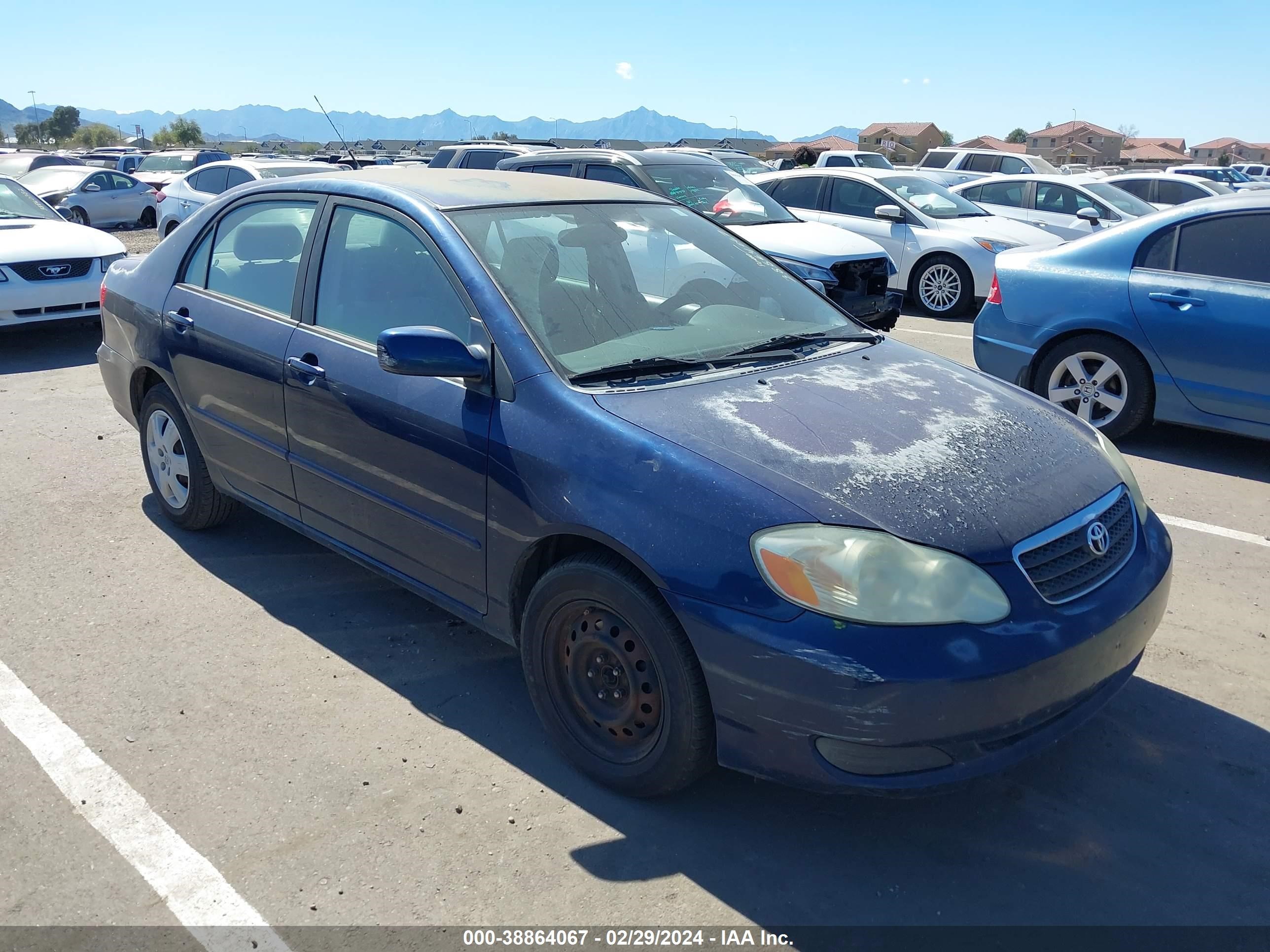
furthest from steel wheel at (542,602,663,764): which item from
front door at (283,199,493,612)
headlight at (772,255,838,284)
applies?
headlight at (772,255,838,284)

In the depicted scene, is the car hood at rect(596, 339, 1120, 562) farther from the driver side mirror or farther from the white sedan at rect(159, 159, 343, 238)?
the white sedan at rect(159, 159, 343, 238)

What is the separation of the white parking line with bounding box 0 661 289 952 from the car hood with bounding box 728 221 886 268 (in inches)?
280

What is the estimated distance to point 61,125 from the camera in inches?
3654

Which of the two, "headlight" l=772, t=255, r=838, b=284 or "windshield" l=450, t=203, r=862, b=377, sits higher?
"windshield" l=450, t=203, r=862, b=377

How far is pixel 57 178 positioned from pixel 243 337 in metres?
20.6

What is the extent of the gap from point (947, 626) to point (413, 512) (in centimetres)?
181

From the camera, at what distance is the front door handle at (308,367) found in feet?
12.3

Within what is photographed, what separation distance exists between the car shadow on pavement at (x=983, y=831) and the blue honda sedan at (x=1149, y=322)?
2.99m

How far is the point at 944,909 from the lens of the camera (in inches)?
103

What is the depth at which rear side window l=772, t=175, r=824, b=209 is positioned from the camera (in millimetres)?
12531

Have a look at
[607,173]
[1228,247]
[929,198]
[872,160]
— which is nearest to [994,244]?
[929,198]

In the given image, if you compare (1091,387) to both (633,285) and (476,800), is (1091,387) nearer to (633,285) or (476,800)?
(633,285)

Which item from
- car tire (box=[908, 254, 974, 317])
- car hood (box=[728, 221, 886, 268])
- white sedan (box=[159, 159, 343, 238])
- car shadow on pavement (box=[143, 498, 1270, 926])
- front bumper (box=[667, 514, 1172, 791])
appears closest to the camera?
front bumper (box=[667, 514, 1172, 791])

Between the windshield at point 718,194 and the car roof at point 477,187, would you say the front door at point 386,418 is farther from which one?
the windshield at point 718,194
